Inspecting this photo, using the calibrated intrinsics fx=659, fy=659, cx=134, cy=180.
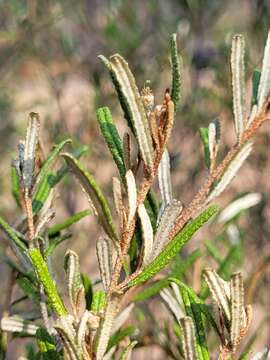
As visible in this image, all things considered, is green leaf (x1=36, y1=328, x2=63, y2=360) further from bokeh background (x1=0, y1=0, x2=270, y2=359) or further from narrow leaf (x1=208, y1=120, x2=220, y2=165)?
bokeh background (x1=0, y1=0, x2=270, y2=359)

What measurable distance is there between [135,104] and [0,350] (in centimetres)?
31

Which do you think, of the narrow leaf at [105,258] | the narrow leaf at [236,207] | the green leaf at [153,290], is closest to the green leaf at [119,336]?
the green leaf at [153,290]

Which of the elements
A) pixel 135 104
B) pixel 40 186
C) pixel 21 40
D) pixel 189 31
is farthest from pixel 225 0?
pixel 135 104

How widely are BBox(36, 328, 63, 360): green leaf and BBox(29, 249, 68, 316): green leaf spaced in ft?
0.21

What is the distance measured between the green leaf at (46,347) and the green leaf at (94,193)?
0.35ft

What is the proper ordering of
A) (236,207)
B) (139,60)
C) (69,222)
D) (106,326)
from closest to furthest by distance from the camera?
1. (106,326)
2. (69,222)
3. (236,207)
4. (139,60)

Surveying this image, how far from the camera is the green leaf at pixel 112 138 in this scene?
0.48m

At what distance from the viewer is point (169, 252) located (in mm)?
456

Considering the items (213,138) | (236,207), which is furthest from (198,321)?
(236,207)

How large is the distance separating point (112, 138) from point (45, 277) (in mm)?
115

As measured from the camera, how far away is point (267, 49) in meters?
0.51

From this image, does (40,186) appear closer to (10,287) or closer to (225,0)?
(10,287)

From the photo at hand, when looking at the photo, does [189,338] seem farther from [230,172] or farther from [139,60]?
[139,60]

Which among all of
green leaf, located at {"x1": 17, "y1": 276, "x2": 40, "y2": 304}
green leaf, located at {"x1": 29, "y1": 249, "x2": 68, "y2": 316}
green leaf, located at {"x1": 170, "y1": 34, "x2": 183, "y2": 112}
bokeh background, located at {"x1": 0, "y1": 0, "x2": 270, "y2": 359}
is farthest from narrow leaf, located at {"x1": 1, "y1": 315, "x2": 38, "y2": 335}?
bokeh background, located at {"x1": 0, "y1": 0, "x2": 270, "y2": 359}
